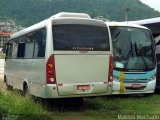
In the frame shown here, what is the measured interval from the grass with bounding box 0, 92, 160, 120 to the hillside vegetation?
3828 inches

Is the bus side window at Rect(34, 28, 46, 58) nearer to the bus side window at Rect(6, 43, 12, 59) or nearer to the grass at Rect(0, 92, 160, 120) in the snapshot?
the grass at Rect(0, 92, 160, 120)

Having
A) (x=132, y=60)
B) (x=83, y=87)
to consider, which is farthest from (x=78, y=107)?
(x=132, y=60)

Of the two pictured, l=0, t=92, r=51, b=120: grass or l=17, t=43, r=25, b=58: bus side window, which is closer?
l=0, t=92, r=51, b=120: grass

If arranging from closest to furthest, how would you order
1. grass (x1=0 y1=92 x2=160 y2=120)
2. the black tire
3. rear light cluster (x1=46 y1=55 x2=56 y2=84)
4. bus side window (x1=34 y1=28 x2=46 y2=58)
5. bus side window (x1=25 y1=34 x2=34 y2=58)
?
grass (x1=0 y1=92 x2=160 y2=120) → rear light cluster (x1=46 y1=55 x2=56 y2=84) → bus side window (x1=34 y1=28 x2=46 y2=58) → bus side window (x1=25 y1=34 x2=34 y2=58) → the black tire

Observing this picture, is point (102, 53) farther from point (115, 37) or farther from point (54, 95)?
point (115, 37)

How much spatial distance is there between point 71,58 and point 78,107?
2.15m

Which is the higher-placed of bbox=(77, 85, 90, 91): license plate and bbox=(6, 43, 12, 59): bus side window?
bbox=(6, 43, 12, 59): bus side window

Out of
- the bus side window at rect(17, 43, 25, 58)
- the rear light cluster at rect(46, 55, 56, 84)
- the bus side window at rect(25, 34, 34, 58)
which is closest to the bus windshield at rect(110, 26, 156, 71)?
the bus side window at rect(25, 34, 34, 58)

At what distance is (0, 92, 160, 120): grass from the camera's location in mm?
9367

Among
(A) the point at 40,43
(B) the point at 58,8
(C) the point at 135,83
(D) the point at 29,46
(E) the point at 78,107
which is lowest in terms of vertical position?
(E) the point at 78,107

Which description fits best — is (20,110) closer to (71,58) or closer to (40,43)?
(71,58)

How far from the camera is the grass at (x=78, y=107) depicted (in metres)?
9.37

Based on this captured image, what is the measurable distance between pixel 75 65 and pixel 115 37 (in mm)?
3785

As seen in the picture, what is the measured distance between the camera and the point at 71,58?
11195 millimetres
